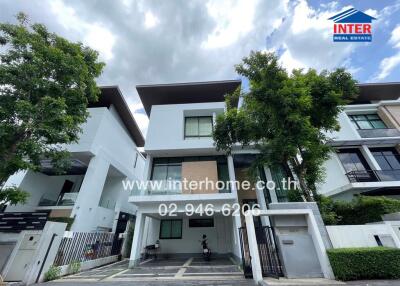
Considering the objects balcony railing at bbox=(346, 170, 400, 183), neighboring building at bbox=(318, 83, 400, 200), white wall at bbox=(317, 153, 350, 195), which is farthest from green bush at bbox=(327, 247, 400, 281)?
balcony railing at bbox=(346, 170, 400, 183)

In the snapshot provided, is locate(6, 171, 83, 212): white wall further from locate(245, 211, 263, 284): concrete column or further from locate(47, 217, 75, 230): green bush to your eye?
locate(245, 211, 263, 284): concrete column

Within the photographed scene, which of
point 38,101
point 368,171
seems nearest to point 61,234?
point 38,101

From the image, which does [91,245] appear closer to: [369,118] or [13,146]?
[13,146]

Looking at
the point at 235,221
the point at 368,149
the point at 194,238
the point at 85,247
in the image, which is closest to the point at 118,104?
the point at 85,247

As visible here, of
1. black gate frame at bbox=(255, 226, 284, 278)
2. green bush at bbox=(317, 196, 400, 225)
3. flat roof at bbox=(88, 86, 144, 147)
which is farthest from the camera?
flat roof at bbox=(88, 86, 144, 147)

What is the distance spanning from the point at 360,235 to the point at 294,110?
491cm

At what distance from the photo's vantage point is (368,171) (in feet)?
38.2

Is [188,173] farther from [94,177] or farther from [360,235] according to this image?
[360,235]

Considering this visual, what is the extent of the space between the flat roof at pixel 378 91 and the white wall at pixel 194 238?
15173 mm

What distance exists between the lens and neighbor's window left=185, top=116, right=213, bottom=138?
41.3 ft

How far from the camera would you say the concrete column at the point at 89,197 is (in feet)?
36.1

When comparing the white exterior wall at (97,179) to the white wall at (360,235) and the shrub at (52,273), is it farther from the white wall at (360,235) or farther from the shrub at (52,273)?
the white wall at (360,235)

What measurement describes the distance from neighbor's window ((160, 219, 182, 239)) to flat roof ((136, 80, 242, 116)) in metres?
8.91

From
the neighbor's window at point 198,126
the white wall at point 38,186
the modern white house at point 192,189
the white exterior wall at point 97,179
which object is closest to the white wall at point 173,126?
the modern white house at point 192,189
